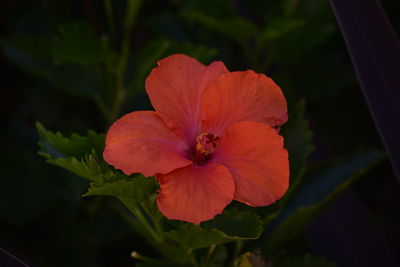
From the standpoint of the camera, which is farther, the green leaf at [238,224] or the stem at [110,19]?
the stem at [110,19]

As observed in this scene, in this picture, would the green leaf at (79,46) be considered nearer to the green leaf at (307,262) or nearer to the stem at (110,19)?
the stem at (110,19)

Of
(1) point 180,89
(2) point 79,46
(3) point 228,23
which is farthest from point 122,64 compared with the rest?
(1) point 180,89

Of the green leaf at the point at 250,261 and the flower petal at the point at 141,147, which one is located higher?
the flower petal at the point at 141,147

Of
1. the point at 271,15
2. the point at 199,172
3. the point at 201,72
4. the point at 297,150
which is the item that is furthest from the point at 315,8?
the point at 199,172

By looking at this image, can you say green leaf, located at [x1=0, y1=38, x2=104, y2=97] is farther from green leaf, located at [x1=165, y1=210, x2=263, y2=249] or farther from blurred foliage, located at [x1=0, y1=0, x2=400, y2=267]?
green leaf, located at [x1=165, y1=210, x2=263, y2=249]

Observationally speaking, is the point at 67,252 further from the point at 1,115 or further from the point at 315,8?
the point at 315,8

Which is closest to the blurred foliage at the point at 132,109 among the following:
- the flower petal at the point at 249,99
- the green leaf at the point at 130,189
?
the green leaf at the point at 130,189
